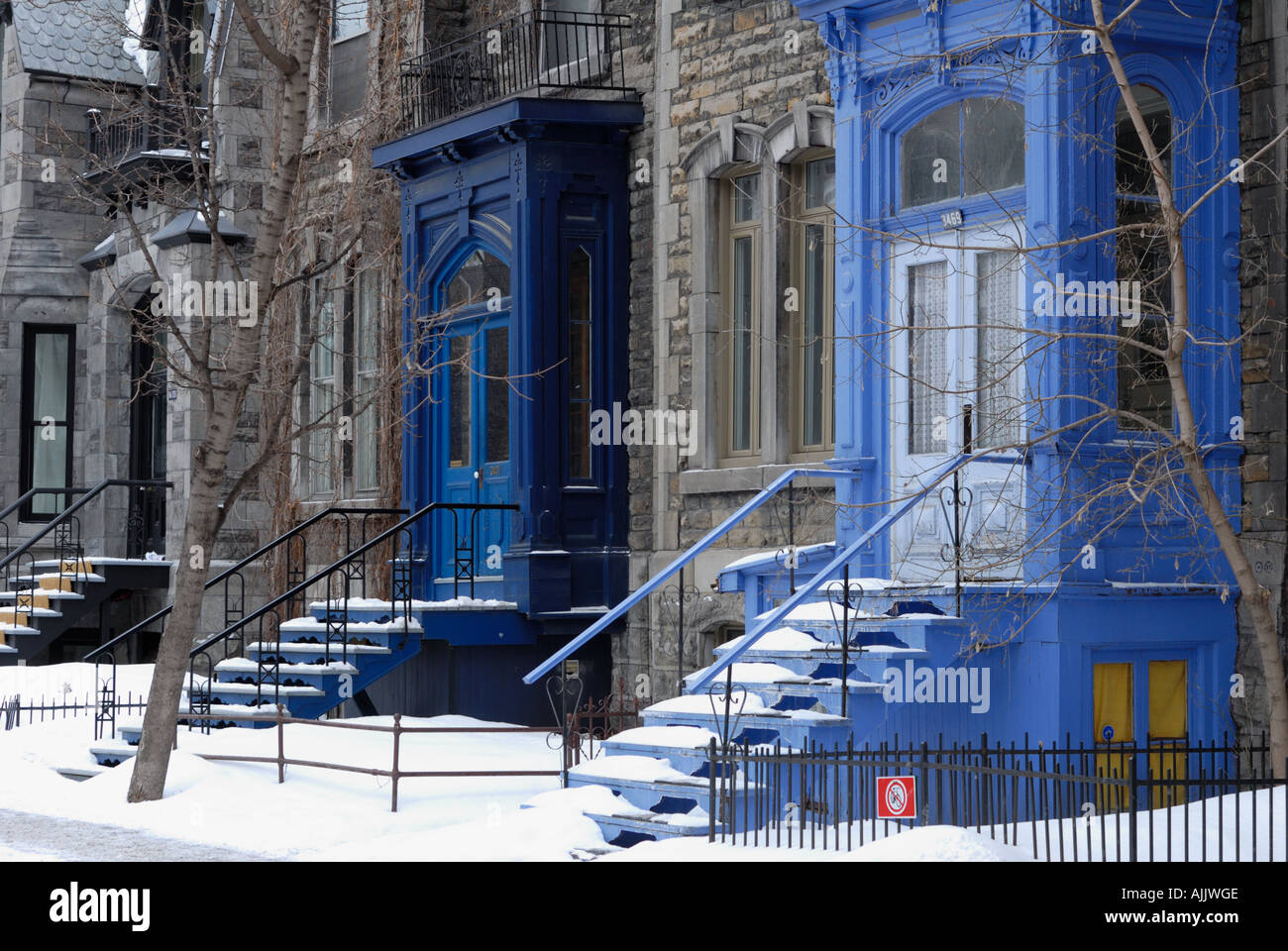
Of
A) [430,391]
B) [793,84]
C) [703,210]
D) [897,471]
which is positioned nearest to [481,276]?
[430,391]

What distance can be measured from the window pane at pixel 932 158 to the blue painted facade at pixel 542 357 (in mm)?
4100

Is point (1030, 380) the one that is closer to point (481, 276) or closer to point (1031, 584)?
point (1031, 584)

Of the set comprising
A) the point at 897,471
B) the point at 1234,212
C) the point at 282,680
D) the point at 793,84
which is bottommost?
the point at 282,680

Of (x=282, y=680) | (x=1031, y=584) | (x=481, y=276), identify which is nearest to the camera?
(x=1031, y=584)

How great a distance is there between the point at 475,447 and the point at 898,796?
331 inches

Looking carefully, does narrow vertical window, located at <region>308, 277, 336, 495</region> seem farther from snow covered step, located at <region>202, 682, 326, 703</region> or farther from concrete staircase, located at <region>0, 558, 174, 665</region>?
snow covered step, located at <region>202, 682, 326, 703</region>

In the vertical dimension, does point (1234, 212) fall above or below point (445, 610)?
above

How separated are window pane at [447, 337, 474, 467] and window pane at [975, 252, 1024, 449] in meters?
6.61

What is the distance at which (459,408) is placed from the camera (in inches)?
694

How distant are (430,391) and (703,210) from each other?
3.70 m

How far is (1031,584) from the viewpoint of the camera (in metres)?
10.9

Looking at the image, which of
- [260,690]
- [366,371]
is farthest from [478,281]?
[260,690]

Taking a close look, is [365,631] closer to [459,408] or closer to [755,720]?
[459,408]

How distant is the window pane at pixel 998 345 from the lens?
11516 millimetres
